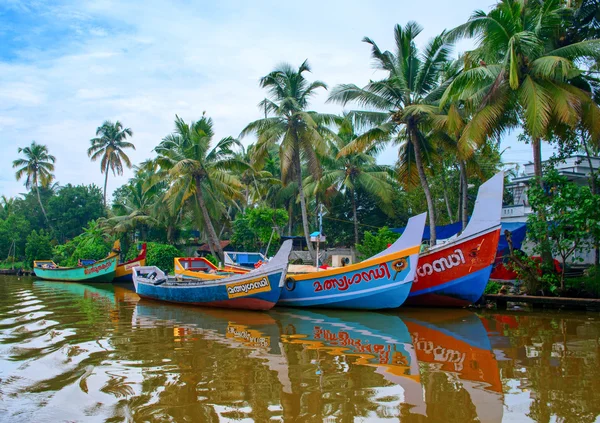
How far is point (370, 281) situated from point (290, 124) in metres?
11.2

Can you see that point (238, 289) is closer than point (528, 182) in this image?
Yes

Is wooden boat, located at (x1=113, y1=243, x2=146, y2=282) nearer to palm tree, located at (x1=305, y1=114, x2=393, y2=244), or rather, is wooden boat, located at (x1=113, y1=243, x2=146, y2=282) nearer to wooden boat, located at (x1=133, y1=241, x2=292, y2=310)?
wooden boat, located at (x1=133, y1=241, x2=292, y2=310)

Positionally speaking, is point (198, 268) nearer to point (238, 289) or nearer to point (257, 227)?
A: point (238, 289)

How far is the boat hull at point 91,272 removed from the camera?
1110 inches

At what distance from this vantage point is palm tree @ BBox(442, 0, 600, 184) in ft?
42.4

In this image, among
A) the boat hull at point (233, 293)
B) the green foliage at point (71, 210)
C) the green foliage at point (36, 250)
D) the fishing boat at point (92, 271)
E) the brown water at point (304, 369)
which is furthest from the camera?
the green foliage at point (71, 210)

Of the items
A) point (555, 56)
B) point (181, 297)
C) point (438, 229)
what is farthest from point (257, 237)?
point (555, 56)

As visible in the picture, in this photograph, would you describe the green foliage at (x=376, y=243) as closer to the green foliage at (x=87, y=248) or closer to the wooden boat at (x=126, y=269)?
the wooden boat at (x=126, y=269)

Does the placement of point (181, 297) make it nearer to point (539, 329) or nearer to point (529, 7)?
point (539, 329)

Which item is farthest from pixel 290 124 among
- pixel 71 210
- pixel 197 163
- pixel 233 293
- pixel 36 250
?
pixel 71 210

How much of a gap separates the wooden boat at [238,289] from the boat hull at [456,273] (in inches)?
165

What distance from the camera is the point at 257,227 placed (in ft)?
90.7

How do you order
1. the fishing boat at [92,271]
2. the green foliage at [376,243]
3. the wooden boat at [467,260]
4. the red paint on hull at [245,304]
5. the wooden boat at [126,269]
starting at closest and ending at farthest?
the wooden boat at [467,260] → the red paint on hull at [245,304] → the green foliage at [376,243] → the wooden boat at [126,269] → the fishing boat at [92,271]

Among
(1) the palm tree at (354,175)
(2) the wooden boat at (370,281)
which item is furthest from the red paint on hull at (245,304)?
(1) the palm tree at (354,175)
